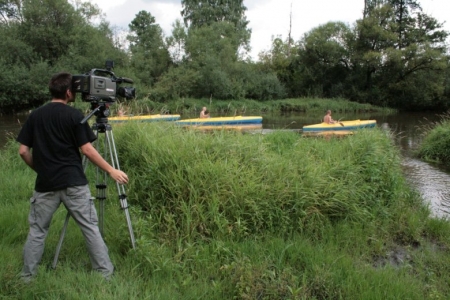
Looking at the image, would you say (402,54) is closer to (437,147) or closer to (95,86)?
(437,147)

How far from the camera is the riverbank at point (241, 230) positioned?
2.78 m

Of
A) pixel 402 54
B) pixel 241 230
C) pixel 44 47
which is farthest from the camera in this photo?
pixel 402 54

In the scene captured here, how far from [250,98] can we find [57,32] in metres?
18.5

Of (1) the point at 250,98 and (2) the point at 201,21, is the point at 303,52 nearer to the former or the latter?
(1) the point at 250,98

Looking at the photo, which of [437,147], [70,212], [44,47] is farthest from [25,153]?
[44,47]

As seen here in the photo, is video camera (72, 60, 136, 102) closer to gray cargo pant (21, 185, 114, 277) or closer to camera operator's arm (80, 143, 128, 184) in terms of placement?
camera operator's arm (80, 143, 128, 184)

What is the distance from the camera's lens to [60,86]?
106 inches

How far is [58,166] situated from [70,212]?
1.28 ft

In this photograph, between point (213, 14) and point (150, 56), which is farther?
point (213, 14)

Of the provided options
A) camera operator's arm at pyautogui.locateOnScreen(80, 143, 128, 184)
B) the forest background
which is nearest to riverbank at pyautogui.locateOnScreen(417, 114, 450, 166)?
camera operator's arm at pyautogui.locateOnScreen(80, 143, 128, 184)

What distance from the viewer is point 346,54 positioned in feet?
124

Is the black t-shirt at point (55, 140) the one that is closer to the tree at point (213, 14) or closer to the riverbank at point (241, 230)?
the riverbank at point (241, 230)

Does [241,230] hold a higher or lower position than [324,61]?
lower

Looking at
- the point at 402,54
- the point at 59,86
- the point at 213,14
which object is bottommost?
the point at 59,86
